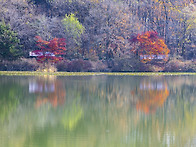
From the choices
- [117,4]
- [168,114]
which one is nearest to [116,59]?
[117,4]

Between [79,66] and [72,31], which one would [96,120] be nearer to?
[79,66]

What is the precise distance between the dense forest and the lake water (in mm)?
24669

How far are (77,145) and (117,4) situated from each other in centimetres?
4187

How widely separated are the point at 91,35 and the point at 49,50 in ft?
23.8

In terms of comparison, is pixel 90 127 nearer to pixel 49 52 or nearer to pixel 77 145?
pixel 77 145

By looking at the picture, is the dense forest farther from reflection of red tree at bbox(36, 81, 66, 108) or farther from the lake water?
the lake water

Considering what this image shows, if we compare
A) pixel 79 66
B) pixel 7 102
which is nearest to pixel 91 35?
pixel 79 66

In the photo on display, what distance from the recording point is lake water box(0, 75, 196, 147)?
10578 mm

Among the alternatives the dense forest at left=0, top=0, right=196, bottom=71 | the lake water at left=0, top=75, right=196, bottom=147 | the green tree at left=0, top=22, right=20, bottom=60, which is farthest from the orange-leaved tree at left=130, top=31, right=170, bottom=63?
the lake water at left=0, top=75, right=196, bottom=147

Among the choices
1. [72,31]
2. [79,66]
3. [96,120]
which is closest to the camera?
[96,120]

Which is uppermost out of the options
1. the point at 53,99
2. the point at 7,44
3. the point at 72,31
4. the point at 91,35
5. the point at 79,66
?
the point at 72,31

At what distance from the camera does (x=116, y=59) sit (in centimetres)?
4794

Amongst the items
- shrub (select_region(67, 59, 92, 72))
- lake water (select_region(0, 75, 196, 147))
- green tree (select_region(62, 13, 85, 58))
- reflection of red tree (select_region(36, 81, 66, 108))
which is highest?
green tree (select_region(62, 13, 85, 58))

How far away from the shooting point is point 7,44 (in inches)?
1671
